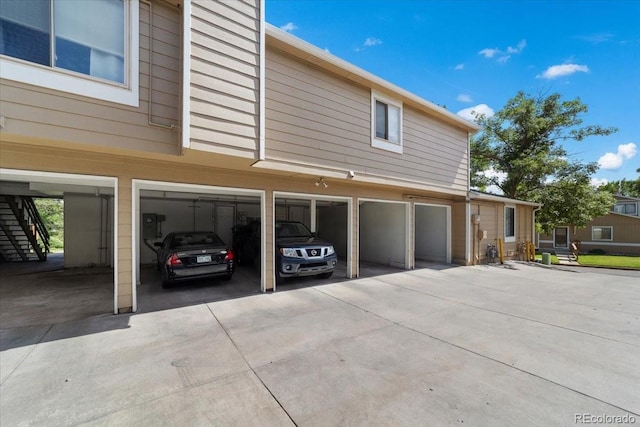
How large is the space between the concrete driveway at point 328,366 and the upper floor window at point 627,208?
89.4 ft

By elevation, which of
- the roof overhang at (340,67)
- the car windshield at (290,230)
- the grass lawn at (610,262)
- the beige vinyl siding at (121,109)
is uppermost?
the roof overhang at (340,67)

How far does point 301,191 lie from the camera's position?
255 inches

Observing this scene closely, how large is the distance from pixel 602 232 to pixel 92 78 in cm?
3251

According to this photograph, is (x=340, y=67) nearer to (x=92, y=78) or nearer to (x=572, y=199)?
(x=92, y=78)

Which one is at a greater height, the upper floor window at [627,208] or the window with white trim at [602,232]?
the upper floor window at [627,208]

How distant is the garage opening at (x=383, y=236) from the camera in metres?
9.04

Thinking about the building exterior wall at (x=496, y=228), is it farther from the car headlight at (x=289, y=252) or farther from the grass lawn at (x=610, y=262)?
the car headlight at (x=289, y=252)

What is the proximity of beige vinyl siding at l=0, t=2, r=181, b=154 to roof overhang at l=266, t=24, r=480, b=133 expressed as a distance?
1823 mm

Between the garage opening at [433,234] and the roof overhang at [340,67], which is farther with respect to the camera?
the garage opening at [433,234]

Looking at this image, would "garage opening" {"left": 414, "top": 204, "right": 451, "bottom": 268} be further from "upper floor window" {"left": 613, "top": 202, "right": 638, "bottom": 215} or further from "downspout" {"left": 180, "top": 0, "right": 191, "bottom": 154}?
"upper floor window" {"left": 613, "top": 202, "right": 638, "bottom": 215}

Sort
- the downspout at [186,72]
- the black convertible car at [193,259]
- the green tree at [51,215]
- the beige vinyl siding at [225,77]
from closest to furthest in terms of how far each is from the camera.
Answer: the downspout at [186,72]
the beige vinyl siding at [225,77]
the black convertible car at [193,259]
the green tree at [51,215]

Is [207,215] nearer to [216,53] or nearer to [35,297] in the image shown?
[35,297]

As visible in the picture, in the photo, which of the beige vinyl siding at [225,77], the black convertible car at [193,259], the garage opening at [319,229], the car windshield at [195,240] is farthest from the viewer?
the garage opening at [319,229]

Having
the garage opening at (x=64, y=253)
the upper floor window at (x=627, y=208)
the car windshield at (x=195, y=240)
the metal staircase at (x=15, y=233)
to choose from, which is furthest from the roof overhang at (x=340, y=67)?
the upper floor window at (x=627, y=208)
